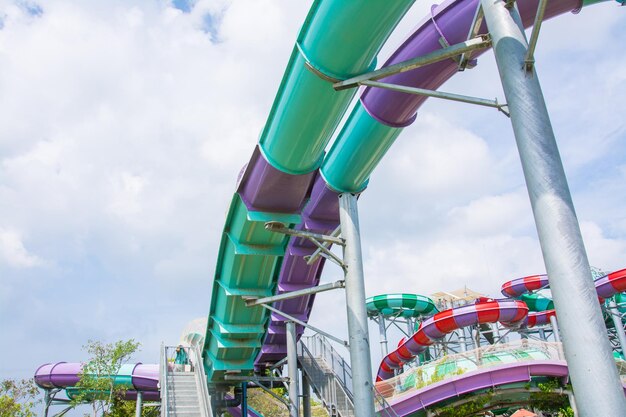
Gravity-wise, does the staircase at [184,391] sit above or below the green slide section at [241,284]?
Result: below

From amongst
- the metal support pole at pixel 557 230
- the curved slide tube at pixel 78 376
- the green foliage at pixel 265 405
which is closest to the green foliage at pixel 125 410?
the curved slide tube at pixel 78 376

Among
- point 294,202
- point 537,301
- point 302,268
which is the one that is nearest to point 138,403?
point 302,268

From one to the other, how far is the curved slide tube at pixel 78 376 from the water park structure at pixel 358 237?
0.07m

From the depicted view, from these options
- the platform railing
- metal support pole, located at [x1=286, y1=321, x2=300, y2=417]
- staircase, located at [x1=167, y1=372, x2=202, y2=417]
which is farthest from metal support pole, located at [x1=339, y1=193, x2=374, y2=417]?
the platform railing

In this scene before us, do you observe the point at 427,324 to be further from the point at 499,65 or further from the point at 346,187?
the point at 499,65

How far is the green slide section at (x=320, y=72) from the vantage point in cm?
638

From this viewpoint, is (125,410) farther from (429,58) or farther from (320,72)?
(429,58)

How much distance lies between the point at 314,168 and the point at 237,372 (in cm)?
847

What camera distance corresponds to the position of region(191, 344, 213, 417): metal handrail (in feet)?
43.4

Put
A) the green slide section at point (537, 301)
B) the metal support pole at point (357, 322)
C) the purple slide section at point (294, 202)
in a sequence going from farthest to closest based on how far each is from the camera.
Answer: the green slide section at point (537, 301)
the purple slide section at point (294, 202)
the metal support pole at point (357, 322)

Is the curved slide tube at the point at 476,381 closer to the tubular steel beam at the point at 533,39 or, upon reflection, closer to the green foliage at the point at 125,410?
the green foliage at the point at 125,410

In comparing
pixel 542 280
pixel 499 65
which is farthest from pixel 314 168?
pixel 542 280

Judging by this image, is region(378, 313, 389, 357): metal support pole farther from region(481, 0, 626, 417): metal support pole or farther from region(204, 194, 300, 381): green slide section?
region(481, 0, 626, 417): metal support pole

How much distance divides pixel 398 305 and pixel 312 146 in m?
24.0
